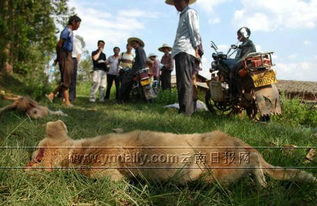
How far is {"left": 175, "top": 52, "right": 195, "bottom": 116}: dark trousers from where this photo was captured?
5.51 m

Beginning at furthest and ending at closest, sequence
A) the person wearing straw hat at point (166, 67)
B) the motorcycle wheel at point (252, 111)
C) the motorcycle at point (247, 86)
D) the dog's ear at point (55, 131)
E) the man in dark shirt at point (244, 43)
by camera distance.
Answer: the person wearing straw hat at point (166, 67), the man in dark shirt at point (244, 43), the motorcycle wheel at point (252, 111), the motorcycle at point (247, 86), the dog's ear at point (55, 131)

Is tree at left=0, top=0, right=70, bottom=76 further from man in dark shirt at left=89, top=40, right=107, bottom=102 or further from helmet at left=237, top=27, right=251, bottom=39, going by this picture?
helmet at left=237, top=27, right=251, bottom=39

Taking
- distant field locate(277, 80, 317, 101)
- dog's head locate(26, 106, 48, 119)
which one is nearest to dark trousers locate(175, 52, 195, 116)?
dog's head locate(26, 106, 48, 119)

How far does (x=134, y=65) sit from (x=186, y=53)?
4.41 metres

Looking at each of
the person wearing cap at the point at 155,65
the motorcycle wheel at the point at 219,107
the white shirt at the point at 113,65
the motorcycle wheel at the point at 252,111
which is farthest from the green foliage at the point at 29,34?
the motorcycle wheel at the point at 252,111

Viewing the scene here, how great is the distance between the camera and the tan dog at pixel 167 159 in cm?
179

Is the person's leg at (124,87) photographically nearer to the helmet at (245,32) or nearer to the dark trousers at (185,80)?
the helmet at (245,32)

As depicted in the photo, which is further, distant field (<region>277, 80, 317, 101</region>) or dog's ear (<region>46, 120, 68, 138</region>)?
distant field (<region>277, 80, 317, 101</region>)

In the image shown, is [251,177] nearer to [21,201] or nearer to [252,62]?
[21,201]

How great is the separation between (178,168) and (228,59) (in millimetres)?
4882

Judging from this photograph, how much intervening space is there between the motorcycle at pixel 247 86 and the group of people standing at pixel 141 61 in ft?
2.49

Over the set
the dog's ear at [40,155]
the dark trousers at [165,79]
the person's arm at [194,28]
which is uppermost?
the person's arm at [194,28]

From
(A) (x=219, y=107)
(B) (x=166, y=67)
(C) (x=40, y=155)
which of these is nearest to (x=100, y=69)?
(B) (x=166, y=67)

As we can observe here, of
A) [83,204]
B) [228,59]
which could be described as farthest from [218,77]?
[83,204]
